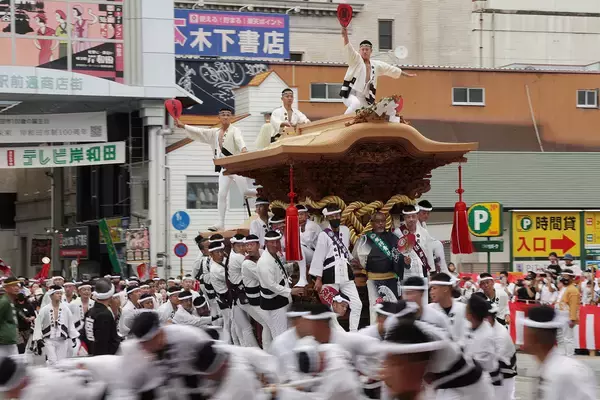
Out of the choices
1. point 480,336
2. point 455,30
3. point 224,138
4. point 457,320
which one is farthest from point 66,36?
point 455,30

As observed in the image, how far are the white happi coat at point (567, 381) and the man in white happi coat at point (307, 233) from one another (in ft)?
26.1

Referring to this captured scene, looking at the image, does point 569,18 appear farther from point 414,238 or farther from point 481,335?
point 481,335

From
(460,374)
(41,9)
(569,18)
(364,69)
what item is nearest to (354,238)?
(364,69)

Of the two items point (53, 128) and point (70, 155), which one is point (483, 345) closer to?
point (53, 128)

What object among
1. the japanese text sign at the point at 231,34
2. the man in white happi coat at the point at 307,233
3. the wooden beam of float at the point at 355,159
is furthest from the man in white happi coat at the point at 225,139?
the japanese text sign at the point at 231,34

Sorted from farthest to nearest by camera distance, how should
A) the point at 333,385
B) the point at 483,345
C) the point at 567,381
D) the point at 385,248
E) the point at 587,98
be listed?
the point at 587,98
the point at 385,248
the point at 483,345
the point at 333,385
the point at 567,381

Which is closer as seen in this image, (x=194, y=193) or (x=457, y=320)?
(x=457, y=320)

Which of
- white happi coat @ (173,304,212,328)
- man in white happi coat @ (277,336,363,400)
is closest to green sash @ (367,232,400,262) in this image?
white happi coat @ (173,304,212,328)

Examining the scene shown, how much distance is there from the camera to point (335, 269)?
14328 mm

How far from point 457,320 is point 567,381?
2.99 m

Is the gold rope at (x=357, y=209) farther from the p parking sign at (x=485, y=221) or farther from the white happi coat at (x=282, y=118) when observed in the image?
the p parking sign at (x=485, y=221)

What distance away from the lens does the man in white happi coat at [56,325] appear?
17906 millimetres

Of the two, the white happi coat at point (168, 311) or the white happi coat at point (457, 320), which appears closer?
the white happi coat at point (457, 320)

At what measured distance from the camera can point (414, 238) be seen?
583 inches
